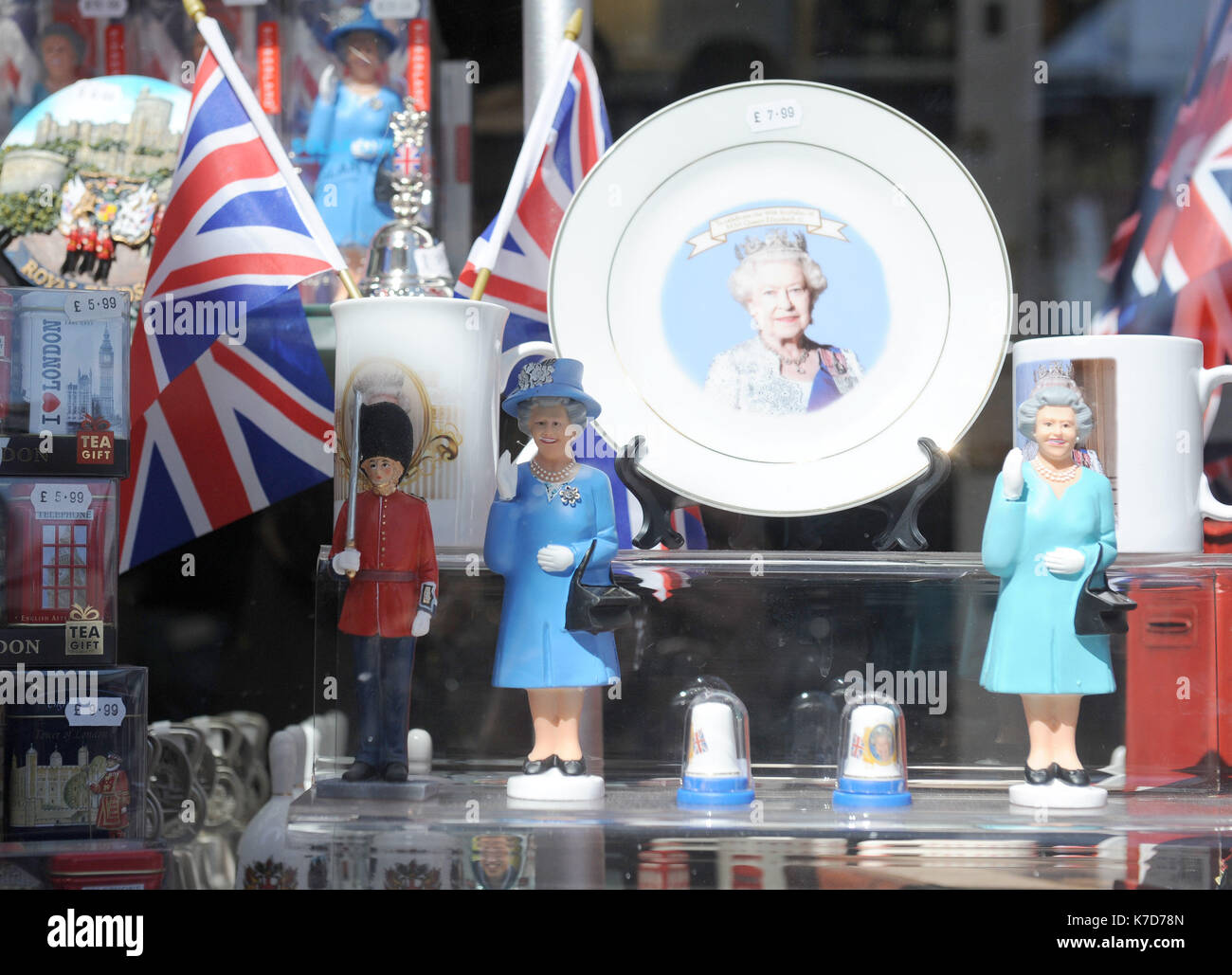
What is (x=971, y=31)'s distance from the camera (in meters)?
1.70

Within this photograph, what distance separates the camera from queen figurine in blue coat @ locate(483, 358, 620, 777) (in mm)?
1310

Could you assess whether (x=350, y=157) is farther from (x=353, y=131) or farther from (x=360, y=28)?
(x=360, y=28)

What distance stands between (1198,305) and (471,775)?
98 centimetres

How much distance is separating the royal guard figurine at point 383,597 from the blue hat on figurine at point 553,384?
0.13 meters

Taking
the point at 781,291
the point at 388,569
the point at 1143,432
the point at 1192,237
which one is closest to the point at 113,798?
the point at 388,569

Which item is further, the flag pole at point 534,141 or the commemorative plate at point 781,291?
the flag pole at point 534,141

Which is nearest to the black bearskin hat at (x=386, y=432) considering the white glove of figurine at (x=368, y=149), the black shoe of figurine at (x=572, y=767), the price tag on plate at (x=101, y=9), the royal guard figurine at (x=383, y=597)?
the royal guard figurine at (x=383, y=597)

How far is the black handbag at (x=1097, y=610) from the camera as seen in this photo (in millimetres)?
1282

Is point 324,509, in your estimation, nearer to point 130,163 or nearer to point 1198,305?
point 130,163

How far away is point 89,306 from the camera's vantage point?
1.39 meters

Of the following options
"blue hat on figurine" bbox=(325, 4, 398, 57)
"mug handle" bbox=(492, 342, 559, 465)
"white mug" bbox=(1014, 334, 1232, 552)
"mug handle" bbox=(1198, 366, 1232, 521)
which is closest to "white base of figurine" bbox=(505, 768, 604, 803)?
"mug handle" bbox=(492, 342, 559, 465)

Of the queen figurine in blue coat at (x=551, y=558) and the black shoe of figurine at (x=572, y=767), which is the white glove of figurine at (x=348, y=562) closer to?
the queen figurine in blue coat at (x=551, y=558)
